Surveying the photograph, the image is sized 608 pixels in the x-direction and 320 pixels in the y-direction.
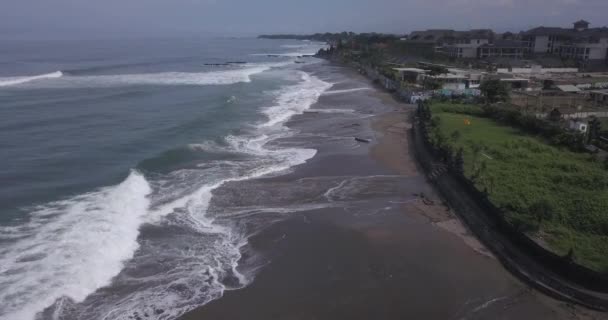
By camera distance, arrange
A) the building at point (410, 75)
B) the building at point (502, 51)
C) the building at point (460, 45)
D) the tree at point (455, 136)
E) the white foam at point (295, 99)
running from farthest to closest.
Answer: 1. the building at point (460, 45)
2. the building at point (502, 51)
3. the building at point (410, 75)
4. the white foam at point (295, 99)
5. the tree at point (455, 136)

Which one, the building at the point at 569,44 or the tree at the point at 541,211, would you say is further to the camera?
the building at the point at 569,44

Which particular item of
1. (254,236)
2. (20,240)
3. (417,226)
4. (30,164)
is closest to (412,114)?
(417,226)

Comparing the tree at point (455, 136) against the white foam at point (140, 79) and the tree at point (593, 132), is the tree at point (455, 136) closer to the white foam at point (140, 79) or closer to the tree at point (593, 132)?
the tree at point (593, 132)

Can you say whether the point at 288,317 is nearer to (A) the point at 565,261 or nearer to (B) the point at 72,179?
(A) the point at 565,261

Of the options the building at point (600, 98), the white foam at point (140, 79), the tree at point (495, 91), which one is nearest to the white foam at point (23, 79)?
the white foam at point (140, 79)

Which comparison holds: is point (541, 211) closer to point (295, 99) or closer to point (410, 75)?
point (295, 99)

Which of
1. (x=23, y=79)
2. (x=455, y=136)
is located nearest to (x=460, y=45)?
(x=455, y=136)

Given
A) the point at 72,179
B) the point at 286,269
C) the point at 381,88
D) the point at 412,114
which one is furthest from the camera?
the point at 381,88
